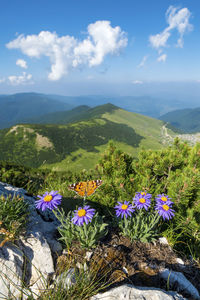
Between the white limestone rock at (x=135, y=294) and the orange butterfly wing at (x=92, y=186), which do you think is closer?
the white limestone rock at (x=135, y=294)

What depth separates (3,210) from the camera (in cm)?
318

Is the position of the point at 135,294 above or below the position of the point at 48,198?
below

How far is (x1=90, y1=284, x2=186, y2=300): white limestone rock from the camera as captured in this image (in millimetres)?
2359

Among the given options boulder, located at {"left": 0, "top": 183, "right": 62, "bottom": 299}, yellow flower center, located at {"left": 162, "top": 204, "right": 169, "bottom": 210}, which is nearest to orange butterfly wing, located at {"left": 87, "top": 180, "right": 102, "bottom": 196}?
boulder, located at {"left": 0, "top": 183, "right": 62, "bottom": 299}

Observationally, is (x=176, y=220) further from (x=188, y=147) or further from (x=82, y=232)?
(x=188, y=147)

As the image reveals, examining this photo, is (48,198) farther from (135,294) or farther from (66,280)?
(135,294)

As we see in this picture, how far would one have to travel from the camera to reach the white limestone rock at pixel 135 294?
236 cm

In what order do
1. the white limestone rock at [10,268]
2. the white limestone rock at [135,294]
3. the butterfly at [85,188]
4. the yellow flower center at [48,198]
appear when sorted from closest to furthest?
the white limestone rock at [135,294], the white limestone rock at [10,268], the yellow flower center at [48,198], the butterfly at [85,188]

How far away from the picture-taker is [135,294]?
2.42m

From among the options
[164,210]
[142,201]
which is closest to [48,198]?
[142,201]

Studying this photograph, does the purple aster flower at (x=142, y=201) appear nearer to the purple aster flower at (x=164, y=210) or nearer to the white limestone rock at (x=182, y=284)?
the purple aster flower at (x=164, y=210)

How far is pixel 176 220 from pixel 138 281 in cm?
248

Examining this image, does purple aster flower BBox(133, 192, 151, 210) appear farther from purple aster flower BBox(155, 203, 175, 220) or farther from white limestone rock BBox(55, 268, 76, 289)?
white limestone rock BBox(55, 268, 76, 289)

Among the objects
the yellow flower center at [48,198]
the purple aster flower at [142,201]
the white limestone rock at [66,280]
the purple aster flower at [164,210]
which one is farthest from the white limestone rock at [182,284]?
the yellow flower center at [48,198]
